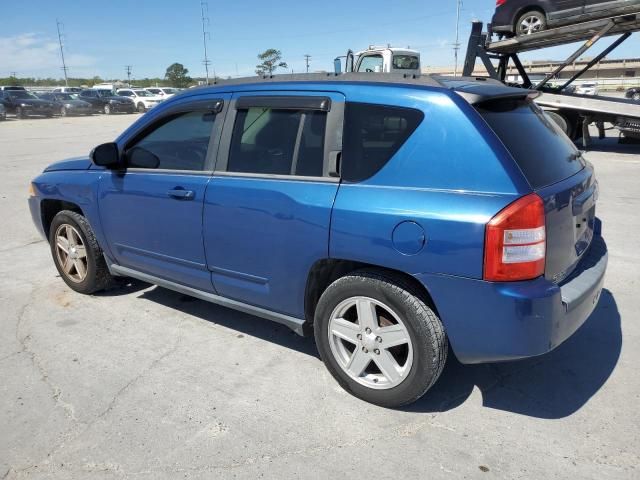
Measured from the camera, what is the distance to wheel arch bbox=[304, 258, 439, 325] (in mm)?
2672

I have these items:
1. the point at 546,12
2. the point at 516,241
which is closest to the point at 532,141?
the point at 516,241

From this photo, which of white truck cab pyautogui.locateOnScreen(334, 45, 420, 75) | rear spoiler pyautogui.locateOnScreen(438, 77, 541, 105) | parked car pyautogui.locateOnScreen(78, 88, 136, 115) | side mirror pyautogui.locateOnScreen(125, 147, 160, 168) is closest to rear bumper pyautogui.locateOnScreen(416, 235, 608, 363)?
rear spoiler pyautogui.locateOnScreen(438, 77, 541, 105)

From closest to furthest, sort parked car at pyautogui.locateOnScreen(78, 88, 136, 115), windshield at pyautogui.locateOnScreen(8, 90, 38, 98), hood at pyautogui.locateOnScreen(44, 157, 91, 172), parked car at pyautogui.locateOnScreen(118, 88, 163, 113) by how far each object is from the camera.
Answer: hood at pyautogui.locateOnScreen(44, 157, 91, 172), windshield at pyautogui.locateOnScreen(8, 90, 38, 98), parked car at pyautogui.locateOnScreen(78, 88, 136, 115), parked car at pyautogui.locateOnScreen(118, 88, 163, 113)

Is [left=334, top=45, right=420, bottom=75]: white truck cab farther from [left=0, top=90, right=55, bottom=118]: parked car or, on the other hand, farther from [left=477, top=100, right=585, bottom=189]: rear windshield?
[left=0, top=90, right=55, bottom=118]: parked car

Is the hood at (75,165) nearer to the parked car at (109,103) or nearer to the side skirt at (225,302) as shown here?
the side skirt at (225,302)

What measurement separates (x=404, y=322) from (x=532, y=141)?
119 centimetres

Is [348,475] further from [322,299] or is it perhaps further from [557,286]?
[557,286]

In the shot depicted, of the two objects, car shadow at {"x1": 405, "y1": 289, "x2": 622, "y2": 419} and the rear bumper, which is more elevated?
the rear bumper

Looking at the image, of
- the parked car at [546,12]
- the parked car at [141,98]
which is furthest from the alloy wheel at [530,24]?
the parked car at [141,98]

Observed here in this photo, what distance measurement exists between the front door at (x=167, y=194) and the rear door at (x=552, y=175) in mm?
1808

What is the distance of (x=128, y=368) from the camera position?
337 cm

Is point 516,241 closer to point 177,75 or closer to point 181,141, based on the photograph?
point 181,141

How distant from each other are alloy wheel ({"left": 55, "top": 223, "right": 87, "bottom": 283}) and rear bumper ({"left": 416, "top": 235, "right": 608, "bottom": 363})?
3.20 metres

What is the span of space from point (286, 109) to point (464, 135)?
1.13 metres
